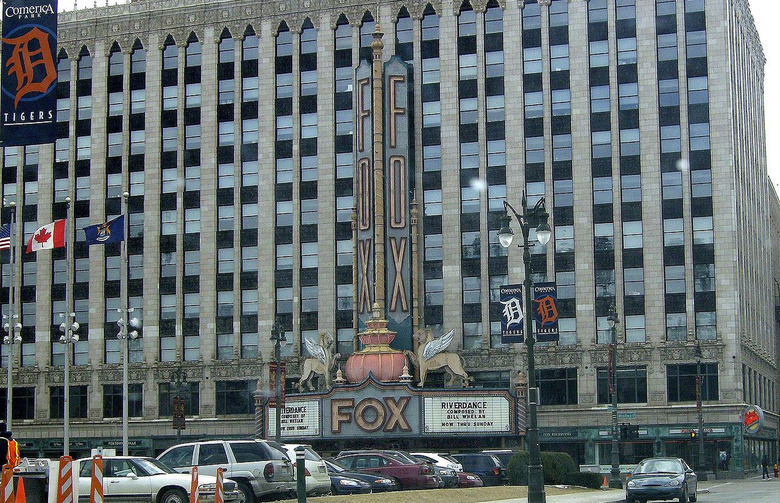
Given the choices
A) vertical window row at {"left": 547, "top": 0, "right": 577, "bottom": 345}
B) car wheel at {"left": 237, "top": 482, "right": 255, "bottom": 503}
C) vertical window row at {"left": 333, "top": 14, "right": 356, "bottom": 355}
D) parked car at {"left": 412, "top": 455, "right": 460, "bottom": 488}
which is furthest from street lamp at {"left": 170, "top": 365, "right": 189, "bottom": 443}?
car wheel at {"left": 237, "top": 482, "right": 255, "bottom": 503}

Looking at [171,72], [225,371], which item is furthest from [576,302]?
[171,72]

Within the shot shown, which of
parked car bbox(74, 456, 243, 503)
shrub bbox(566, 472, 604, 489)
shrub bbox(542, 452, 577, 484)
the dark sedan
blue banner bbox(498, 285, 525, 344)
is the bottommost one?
shrub bbox(566, 472, 604, 489)

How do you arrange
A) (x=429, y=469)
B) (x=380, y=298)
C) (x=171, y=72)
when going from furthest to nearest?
(x=171, y=72) → (x=380, y=298) → (x=429, y=469)

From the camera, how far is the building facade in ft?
272

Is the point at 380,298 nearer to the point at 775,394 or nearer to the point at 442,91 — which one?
the point at 442,91

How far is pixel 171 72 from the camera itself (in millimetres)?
94562

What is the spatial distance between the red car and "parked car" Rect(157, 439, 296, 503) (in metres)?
12.0

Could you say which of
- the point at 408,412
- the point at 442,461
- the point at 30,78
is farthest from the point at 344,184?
the point at 30,78

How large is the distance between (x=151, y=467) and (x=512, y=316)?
15.2m

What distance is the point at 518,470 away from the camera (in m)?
51.4

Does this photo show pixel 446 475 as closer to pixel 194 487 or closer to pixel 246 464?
pixel 246 464

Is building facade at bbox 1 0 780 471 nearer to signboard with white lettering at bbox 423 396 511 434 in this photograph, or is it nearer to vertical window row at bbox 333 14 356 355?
vertical window row at bbox 333 14 356 355

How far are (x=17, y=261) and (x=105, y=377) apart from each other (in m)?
11.7

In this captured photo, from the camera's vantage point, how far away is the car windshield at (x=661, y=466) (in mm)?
43519
